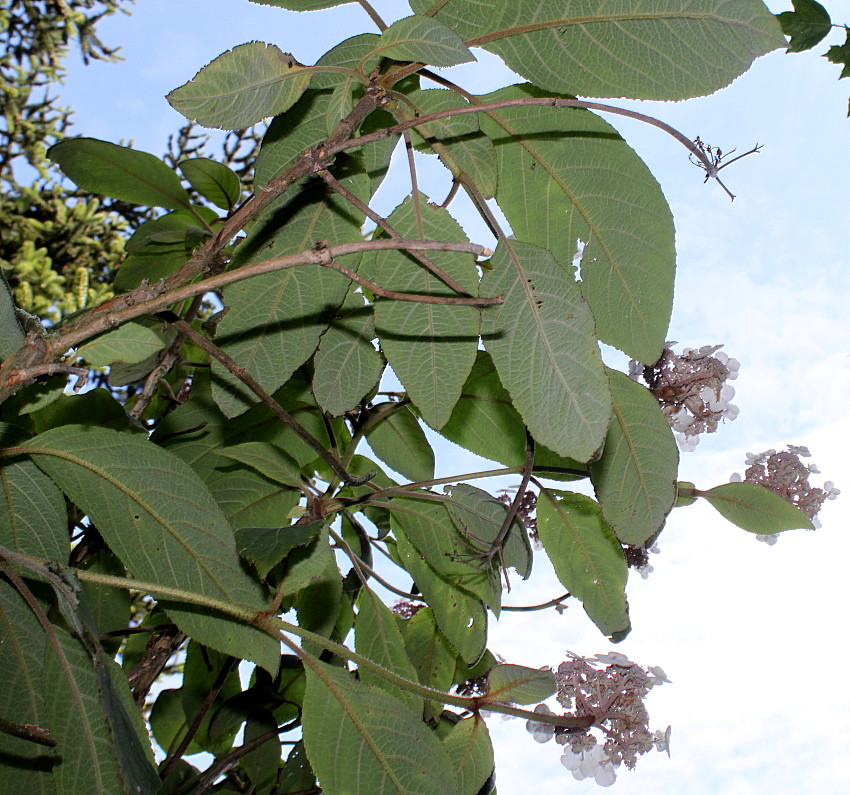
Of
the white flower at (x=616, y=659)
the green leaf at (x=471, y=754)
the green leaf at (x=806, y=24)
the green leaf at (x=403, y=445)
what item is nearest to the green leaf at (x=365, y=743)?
the green leaf at (x=471, y=754)

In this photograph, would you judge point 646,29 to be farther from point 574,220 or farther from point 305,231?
point 305,231

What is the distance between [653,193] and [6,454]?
0.68 metres

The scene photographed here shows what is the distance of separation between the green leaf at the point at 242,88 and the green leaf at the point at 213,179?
0.44 metres

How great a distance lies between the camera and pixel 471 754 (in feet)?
2.75

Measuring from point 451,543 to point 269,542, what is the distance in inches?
11.3

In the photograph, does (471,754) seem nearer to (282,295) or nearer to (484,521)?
(484,521)

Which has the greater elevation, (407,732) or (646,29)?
(646,29)

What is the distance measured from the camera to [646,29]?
2.14ft

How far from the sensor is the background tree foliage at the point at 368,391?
0.60m

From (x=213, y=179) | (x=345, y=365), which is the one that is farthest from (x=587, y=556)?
(x=213, y=179)

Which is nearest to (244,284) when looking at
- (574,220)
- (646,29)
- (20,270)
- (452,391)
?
(452,391)

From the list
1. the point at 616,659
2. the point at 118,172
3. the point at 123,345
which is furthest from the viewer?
the point at 616,659

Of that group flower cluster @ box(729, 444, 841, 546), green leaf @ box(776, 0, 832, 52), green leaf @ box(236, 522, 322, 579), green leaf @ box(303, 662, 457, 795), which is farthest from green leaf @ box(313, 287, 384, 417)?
green leaf @ box(776, 0, 832, 52)

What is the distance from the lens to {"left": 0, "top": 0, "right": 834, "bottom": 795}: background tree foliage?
600mm
